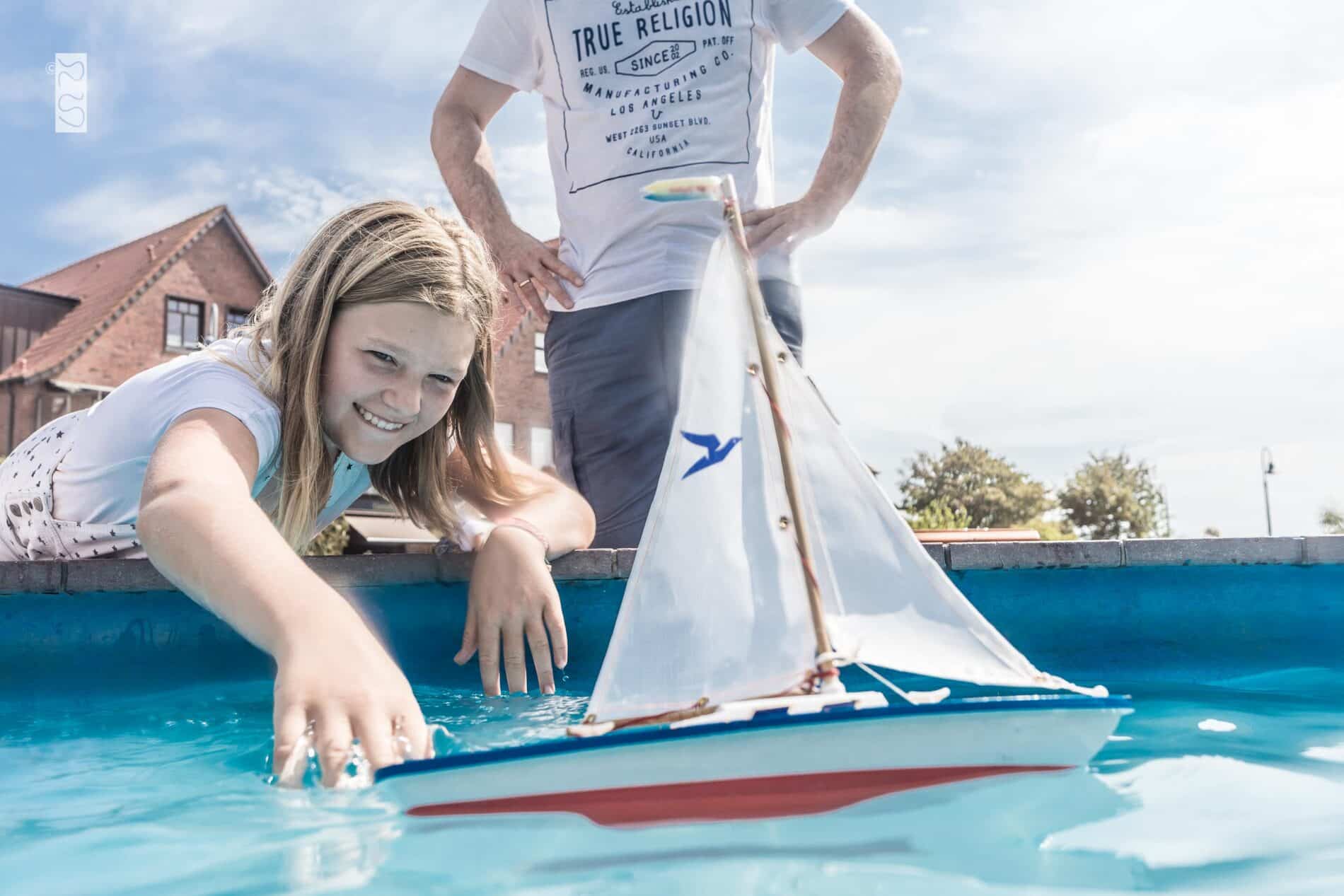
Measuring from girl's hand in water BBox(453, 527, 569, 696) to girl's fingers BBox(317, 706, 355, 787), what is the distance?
1115 millimetres

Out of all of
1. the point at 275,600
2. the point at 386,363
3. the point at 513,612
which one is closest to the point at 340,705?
the point at 275,600

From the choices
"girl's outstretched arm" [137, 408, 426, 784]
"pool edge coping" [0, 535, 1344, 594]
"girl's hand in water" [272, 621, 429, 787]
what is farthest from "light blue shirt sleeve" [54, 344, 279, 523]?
"girl's hand in water" [272, 621, 429, 787]

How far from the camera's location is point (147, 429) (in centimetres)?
270

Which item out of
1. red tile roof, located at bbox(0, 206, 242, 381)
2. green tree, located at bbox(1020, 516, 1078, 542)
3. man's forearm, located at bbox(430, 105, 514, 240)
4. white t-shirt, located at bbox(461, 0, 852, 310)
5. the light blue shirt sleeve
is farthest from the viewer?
green tree, located at bbox(1020, 516, 1078, 542)

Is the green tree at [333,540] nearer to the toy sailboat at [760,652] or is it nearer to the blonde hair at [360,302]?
the blonde hair at [360,302]

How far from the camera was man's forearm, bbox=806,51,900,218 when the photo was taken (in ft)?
12.6

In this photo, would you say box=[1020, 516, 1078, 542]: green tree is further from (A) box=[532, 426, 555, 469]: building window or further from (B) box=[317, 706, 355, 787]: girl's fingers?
(B) box=[317, 706, 355, 787]: girl's fingers

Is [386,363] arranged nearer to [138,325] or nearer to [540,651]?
[540,651]

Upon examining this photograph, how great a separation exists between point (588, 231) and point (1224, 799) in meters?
3.09

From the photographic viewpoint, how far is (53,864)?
183cm

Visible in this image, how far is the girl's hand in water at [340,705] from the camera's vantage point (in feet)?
5.28

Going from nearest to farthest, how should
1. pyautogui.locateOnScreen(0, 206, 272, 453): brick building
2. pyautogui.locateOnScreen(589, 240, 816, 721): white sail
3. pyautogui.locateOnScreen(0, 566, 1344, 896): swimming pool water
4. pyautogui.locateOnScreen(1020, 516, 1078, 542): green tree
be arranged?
pyautogui.locateOnScreen(0, 566, 1344, 896): swimming pool water
pyautogui.locateOnScreen(589, 240, 816, 721): white sail
pyautogui.locateOnScreen(0, 206, 272, 453): brick building
pyautogui.locateOnScreen(1020, 516, 1078, 542): green tree

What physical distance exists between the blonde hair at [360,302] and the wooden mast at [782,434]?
856 mm

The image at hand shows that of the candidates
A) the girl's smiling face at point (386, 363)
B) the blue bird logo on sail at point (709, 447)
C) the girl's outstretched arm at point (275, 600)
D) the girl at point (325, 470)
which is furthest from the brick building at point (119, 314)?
the blue bird logo on sail at point (709, 447)
